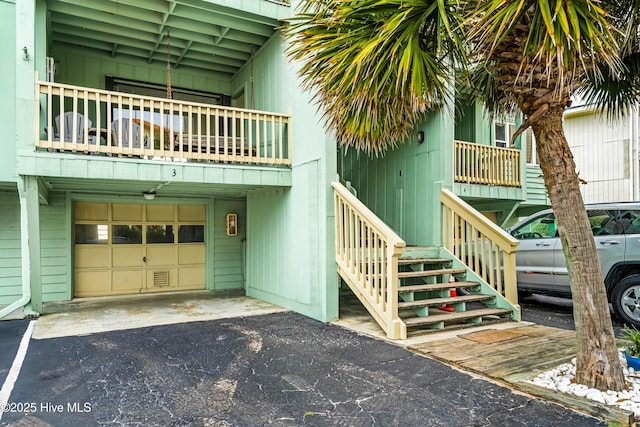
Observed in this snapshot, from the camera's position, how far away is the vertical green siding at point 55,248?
7613 mm

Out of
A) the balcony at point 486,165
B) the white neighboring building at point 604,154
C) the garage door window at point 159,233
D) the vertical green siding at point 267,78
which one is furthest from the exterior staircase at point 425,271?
the white neighboring building at point 604,154

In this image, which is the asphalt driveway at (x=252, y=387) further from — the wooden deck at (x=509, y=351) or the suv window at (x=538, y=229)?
the suv window at (x=538, y=229)

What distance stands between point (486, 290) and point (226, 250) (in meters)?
5.59

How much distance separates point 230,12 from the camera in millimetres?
6590

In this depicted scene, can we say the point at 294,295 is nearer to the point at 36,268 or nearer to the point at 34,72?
the point at 36,268

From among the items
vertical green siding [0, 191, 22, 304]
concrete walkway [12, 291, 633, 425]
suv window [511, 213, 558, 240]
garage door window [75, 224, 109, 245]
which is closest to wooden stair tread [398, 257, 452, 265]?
concrete walkway [12, 291, 633, 425]

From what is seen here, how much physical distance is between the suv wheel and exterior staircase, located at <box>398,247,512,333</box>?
1388mm

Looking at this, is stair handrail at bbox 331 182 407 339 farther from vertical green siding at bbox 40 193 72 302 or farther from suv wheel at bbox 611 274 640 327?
vertical green siding at bbox 40 193 72 302

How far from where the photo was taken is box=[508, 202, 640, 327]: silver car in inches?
219

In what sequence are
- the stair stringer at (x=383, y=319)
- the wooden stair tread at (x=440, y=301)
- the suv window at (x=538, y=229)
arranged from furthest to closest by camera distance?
1. the suv window at (x=538, y=229)
2. the wooden stair tread at (x=440, y=301)
3. the stair stringer at (x=383, y=319)

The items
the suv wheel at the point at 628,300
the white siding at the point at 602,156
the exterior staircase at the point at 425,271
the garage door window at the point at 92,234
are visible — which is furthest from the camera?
the white siding at the point at 602,156

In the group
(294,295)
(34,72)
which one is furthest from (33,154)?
(294,295)

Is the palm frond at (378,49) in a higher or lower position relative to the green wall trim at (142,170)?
higher

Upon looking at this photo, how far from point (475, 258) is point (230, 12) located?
5.45 m
